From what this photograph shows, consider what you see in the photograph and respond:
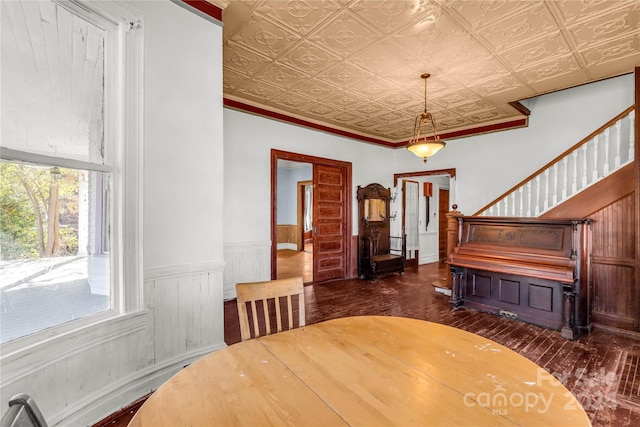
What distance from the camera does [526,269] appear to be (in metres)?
3.34

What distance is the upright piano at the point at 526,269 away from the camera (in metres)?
3.15

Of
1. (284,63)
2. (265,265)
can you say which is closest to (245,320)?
(284,63)

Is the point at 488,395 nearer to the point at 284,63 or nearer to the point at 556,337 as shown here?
the point at 556,337

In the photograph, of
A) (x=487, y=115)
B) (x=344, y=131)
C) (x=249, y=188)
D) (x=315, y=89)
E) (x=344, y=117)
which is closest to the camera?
(x=315, y=89)

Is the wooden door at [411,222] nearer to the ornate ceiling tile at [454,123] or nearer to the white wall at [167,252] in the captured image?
the ornate ceiling tile at [454,123]

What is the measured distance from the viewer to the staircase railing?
3492 mm

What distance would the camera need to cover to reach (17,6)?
1.49 m

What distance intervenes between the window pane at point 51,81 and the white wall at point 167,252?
0.28m

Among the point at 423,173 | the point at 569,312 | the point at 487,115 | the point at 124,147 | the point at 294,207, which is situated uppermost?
the point at 487,115

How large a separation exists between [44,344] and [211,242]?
3.60 feet

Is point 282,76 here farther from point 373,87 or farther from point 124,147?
point 124,147

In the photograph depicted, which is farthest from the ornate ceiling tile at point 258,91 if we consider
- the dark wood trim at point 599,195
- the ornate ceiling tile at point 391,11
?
the dark wood trim at point 599,195

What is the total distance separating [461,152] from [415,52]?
3333 millimetres

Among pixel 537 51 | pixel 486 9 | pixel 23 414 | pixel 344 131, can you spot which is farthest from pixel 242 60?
pixel 23 414
